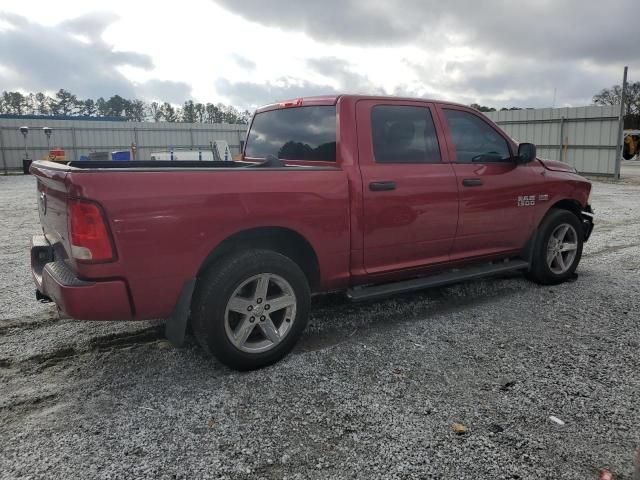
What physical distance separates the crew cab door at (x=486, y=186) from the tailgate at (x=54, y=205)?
9.77 feet

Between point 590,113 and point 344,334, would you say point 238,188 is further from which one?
point 590,113

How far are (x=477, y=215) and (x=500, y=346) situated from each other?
48.7 inches

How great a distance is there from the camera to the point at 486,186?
442 centimetres

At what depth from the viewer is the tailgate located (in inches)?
111

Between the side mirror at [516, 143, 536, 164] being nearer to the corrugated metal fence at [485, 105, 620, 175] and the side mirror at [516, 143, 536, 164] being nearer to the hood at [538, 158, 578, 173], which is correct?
the hood at [538, 158, 578, 173]

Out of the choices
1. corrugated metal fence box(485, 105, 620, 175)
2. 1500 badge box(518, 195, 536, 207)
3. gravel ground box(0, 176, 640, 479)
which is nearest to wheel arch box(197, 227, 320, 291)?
gravel ground box(0, 176, 640, 479)

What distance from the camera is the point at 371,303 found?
4684mm

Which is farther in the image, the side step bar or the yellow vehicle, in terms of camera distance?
the yellow vehicle

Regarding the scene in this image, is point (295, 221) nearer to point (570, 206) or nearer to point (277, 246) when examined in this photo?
point (277, 246)

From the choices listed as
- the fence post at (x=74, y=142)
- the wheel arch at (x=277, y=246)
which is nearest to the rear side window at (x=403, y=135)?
the wheel arch at (x=277, y=246)

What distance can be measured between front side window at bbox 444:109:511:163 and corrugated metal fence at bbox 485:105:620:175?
17.2 metres

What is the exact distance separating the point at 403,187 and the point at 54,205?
242 centimetres

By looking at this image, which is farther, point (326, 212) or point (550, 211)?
point (550, 211)

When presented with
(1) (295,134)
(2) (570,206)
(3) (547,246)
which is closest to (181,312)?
(1) (295,134)
